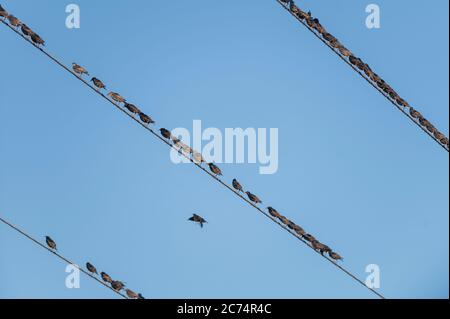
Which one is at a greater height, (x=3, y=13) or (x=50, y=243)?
(x=3, y=13)

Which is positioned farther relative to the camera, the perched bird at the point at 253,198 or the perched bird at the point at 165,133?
the perched bird at the point at 253,198

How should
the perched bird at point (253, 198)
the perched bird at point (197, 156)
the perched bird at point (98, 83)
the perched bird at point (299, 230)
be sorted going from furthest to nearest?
the perched bird at point (253, 198)
the perched bird at point (98, 83)
the perched bird at point (299, 230)
the perched bird at point (197, 156)

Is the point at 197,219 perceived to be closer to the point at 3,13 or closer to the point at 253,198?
the point at 253,198

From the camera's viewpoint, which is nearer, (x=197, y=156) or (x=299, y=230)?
(x=197, y=156)

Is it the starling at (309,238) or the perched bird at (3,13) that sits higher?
the perched bird at (3,13)

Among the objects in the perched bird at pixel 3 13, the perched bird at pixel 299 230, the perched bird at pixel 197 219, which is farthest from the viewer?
the perched bird at pixel 197 219

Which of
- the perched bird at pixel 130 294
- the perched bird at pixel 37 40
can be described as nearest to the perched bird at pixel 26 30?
the perched bird at pixel 37 40

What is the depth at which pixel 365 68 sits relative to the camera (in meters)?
92.9

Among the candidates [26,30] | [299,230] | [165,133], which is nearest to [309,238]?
[299,230]

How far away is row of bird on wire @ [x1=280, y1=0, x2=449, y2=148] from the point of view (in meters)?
90.4

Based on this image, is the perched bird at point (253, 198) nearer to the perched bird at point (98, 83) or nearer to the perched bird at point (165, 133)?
the perched bird at point (165, 133)

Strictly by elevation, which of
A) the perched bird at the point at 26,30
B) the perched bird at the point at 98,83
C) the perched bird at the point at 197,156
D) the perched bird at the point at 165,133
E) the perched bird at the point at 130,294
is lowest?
the perched bird at the point at 130,294

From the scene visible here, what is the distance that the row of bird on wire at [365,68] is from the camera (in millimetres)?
90438
